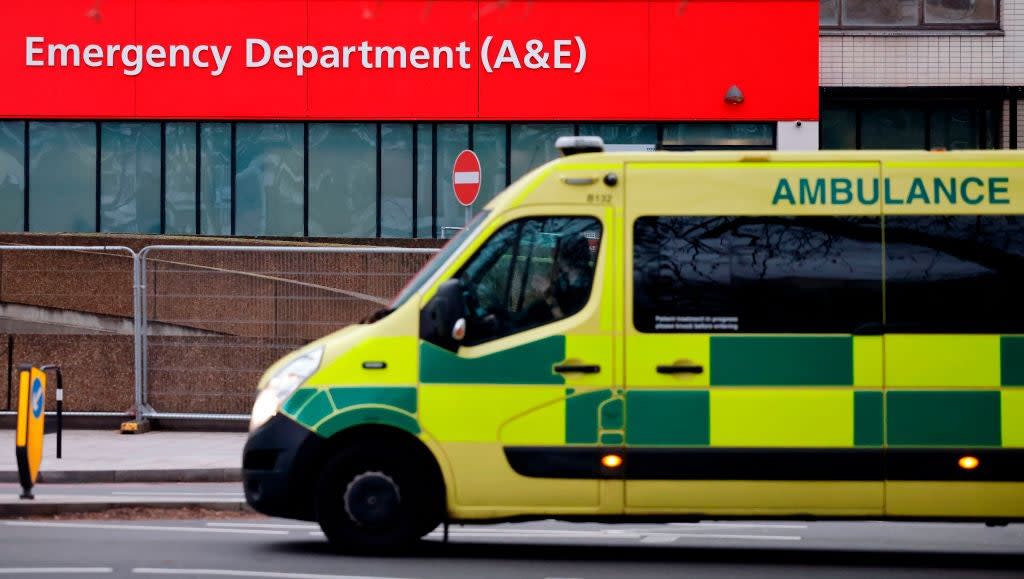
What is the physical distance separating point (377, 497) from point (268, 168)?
21537 mm

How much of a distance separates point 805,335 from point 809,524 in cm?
283

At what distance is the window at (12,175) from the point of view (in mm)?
29797

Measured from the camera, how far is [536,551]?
374 inches

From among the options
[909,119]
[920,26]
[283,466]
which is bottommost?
[283,466]

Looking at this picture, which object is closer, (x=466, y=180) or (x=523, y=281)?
(x=523, y=281)

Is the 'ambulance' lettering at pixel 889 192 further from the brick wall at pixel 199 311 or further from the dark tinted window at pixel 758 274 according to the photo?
the brick wall at pixel 199 311

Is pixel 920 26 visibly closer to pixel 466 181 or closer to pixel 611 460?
pixel 466 181

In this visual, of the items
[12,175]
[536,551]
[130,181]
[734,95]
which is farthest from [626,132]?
[536,551]

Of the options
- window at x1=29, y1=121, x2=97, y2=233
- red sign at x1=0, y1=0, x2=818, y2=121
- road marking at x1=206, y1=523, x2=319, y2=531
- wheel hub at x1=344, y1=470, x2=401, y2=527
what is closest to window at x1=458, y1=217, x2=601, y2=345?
wheel hub at x1=344, y1=470, x2=401, y2=527

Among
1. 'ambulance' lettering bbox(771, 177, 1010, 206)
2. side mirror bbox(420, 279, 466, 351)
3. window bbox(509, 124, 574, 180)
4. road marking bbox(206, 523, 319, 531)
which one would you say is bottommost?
road marking bbox(206, 523, 319, 531)

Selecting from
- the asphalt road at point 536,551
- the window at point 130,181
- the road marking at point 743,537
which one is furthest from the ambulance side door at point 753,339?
the window at point 130,181

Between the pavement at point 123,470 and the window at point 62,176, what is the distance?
45.7ft

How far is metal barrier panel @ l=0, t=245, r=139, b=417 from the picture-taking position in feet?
54.0

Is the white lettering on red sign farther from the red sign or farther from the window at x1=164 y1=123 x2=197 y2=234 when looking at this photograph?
the window at x1=164 y1=123 x2=197 y2=234
